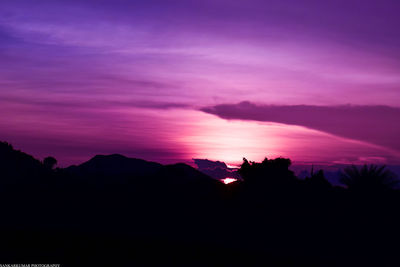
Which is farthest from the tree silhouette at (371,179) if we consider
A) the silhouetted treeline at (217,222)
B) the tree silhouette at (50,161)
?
the tree silhouette at (50,161)

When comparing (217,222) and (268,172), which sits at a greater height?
(268,172)

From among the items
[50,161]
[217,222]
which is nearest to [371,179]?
[217,222]

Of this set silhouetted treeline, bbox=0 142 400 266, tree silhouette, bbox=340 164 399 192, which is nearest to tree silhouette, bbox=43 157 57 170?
silhouetted treeline, bbox=0 142 400 266

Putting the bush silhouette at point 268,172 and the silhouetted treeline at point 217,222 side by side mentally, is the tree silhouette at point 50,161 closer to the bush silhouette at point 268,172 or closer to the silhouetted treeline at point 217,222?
the silhouetted treeline at point 217,222

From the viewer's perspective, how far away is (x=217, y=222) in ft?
112

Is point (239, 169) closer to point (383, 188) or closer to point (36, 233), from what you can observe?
point (383, 188)

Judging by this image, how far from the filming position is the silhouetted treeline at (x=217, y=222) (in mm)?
14719

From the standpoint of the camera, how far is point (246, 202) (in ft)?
117

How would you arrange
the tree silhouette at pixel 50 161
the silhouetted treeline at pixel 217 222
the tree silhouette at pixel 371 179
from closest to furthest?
the silhouetted treeline at pixel 217 222 → the tree silhouette at pixel 371 179 → the tree silhouette at pixel 50 161

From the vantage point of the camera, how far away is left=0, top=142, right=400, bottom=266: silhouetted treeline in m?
14.7

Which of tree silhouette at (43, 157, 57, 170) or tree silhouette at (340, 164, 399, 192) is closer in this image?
tree silhouette at (340, 164, 399, 192)

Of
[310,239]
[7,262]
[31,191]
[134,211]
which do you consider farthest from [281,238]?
[31,191]

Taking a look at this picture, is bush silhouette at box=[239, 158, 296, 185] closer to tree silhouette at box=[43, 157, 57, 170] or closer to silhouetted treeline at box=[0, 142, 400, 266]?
silhouetted treeline at box=[0, 142, 400, 266]

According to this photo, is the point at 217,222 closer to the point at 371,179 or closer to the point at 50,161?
the point at 371,179
